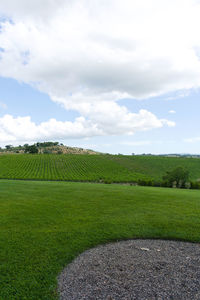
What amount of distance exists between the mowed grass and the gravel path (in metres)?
0.44

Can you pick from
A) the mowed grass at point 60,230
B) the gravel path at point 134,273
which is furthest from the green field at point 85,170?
the gravel path at point 134,273

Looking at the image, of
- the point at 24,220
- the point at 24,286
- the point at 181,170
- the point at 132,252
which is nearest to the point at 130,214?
the point at 132,252

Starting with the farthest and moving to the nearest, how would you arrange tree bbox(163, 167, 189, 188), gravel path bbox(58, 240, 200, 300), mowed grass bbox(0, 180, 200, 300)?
1. tree bbox(163, 167, 189, 188)
2. mowed grass bbox(0, 180, 200, 300)
3. gravel path bbox(58, 240, 200, 300)

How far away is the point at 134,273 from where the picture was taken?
474cm

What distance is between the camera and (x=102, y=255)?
563 centimetres

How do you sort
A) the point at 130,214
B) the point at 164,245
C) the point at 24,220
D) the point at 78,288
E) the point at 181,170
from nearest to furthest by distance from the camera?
the point at 78,288 < the point at 164,245 < the point at 24,220 < the point at 130,214 < the point at 181,170

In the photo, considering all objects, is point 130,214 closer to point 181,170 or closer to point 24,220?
point 24,220

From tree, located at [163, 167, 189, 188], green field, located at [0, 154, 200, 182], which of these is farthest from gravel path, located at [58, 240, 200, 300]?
green field, located at [0, 154, 200, 182]

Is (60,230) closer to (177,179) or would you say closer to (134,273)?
(134,273)

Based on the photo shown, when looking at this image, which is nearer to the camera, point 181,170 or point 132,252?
point 132,252

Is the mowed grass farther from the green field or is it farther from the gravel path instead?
the green field

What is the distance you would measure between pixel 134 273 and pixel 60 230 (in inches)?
138

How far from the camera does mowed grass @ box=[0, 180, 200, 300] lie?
A: 454 cm

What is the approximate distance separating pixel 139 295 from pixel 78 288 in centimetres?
139
